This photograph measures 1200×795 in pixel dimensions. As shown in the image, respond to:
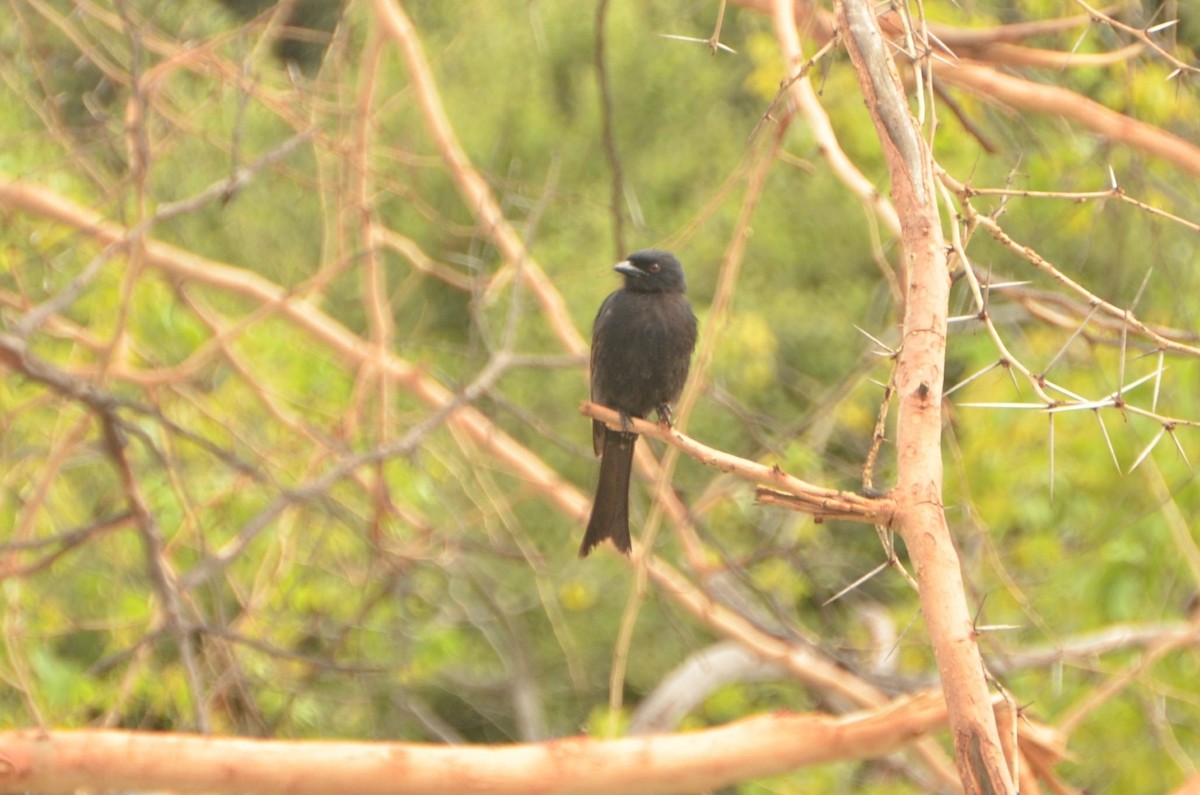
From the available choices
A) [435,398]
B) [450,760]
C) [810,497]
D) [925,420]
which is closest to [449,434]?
[435,398]

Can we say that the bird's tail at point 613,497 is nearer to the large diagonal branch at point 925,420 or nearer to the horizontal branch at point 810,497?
the horizontal branch at point 810,497

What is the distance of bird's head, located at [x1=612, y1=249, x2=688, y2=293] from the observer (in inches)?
194

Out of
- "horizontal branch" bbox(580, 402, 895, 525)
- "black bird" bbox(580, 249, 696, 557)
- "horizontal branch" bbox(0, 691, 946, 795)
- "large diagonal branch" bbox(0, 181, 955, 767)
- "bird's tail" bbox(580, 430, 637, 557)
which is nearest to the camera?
"horizontal branch" bbox(580, 402, 895, 525)

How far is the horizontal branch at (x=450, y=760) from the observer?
11.2 feet

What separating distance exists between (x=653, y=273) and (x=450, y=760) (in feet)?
6.54

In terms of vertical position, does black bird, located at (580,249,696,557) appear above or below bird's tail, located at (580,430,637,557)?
above

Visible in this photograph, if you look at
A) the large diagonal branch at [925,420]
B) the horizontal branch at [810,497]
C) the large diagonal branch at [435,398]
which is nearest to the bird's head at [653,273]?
the large diagonal branch at [435,398]

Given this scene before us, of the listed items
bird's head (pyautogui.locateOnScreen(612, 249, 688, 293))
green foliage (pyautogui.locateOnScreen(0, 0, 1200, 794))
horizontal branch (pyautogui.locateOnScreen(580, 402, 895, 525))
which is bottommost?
green foliage (pyautogui.locateOnScreen(0, 0, 1200, 794))

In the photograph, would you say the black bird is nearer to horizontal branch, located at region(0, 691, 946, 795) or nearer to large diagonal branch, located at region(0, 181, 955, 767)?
large diagonal branch, located at region(0, 181, 955, 767)

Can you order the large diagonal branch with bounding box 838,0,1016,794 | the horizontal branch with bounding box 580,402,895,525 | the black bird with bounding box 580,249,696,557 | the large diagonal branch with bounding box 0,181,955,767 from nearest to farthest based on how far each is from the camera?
1. the large diagonal branch with bounding box 838,0,1016,794
2. the horizontal branch with bounding box 580,402,895,525
3. the black bird with bounding box 580,249,696,557
4. the large diagonal branch with bounding box 0,181,955,767

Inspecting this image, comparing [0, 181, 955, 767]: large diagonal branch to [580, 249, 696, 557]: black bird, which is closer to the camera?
[580, 249, 696, 557]: black bird

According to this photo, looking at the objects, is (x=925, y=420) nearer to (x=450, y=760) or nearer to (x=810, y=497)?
(x=810, y=497)

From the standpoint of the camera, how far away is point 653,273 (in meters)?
4.96

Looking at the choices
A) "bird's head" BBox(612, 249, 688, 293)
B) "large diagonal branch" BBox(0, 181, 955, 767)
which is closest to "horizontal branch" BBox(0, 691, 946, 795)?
"large diagonal branch" BBox(0, 181, 955, 767)
